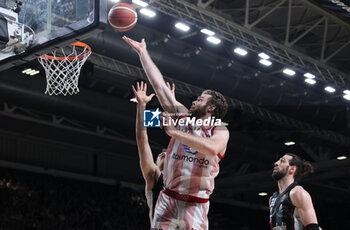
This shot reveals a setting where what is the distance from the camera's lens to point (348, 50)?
52.8ft

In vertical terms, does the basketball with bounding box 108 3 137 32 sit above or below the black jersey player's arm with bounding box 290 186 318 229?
above

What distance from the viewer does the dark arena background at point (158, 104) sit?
39.2 ft

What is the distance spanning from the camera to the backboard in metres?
6.66

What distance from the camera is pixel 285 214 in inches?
236

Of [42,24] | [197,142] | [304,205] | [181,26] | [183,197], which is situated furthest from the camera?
[181,26]

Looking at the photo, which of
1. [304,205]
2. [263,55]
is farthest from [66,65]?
[263,55]

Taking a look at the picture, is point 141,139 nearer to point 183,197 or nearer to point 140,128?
point 140,128

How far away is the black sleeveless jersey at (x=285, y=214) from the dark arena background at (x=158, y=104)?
3092mm

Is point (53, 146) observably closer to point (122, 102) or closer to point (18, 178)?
point (18, 178)

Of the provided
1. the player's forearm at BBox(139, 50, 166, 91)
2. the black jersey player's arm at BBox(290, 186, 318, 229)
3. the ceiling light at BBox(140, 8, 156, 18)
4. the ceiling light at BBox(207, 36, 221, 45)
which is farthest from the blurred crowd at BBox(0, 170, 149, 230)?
the player's forearm at BBox(139, 50, 166, 91)

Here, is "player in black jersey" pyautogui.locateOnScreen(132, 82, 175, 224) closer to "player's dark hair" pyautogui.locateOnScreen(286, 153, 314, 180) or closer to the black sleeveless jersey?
the black sleeveless jersey

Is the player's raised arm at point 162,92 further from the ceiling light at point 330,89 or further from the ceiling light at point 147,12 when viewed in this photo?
the ceiling light at point 330,89

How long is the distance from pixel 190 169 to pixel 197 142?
0.36 metres

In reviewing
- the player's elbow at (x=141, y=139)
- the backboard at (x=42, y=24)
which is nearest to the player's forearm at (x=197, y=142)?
the player's elbow at (x=141, y=139)
